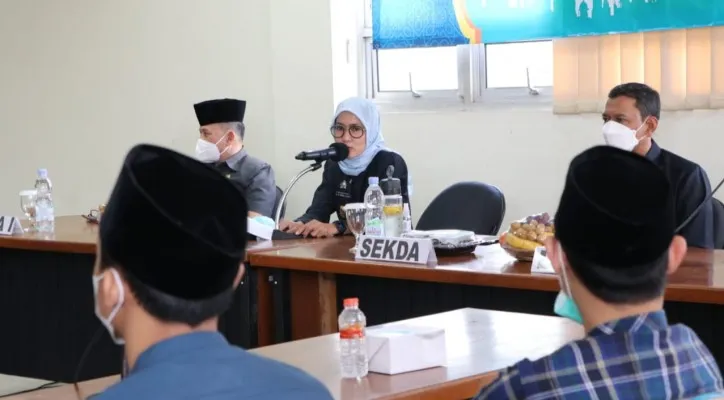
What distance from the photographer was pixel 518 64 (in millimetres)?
4816

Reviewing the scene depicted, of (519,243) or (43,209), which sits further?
(43,209)

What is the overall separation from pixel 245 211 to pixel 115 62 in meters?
4.88

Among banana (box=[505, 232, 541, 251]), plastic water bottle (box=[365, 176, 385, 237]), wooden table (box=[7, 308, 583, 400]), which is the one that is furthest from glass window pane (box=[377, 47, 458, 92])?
wooden table (box=[7, 308, 583, 400])

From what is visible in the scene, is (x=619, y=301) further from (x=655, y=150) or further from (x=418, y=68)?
(x=418, y=68)

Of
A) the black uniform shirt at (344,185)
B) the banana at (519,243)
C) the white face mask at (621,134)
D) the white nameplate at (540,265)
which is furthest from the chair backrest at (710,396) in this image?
the black uniform shirt at (344,185)

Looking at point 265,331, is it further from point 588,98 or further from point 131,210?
point 131,210

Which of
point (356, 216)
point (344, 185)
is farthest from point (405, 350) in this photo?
point (344, 185)

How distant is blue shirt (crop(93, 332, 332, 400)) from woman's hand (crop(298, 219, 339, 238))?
2.67 metres

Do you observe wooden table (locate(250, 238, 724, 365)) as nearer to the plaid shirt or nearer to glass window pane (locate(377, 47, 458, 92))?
the plaid shirt

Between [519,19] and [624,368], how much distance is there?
3334 millimetres

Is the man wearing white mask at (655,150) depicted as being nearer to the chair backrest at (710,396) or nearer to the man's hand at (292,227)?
the man's hand at (292,227)

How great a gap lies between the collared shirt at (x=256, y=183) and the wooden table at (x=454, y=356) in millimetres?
2297

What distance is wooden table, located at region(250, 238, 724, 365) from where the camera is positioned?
105 inches

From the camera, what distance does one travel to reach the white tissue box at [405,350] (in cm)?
194
